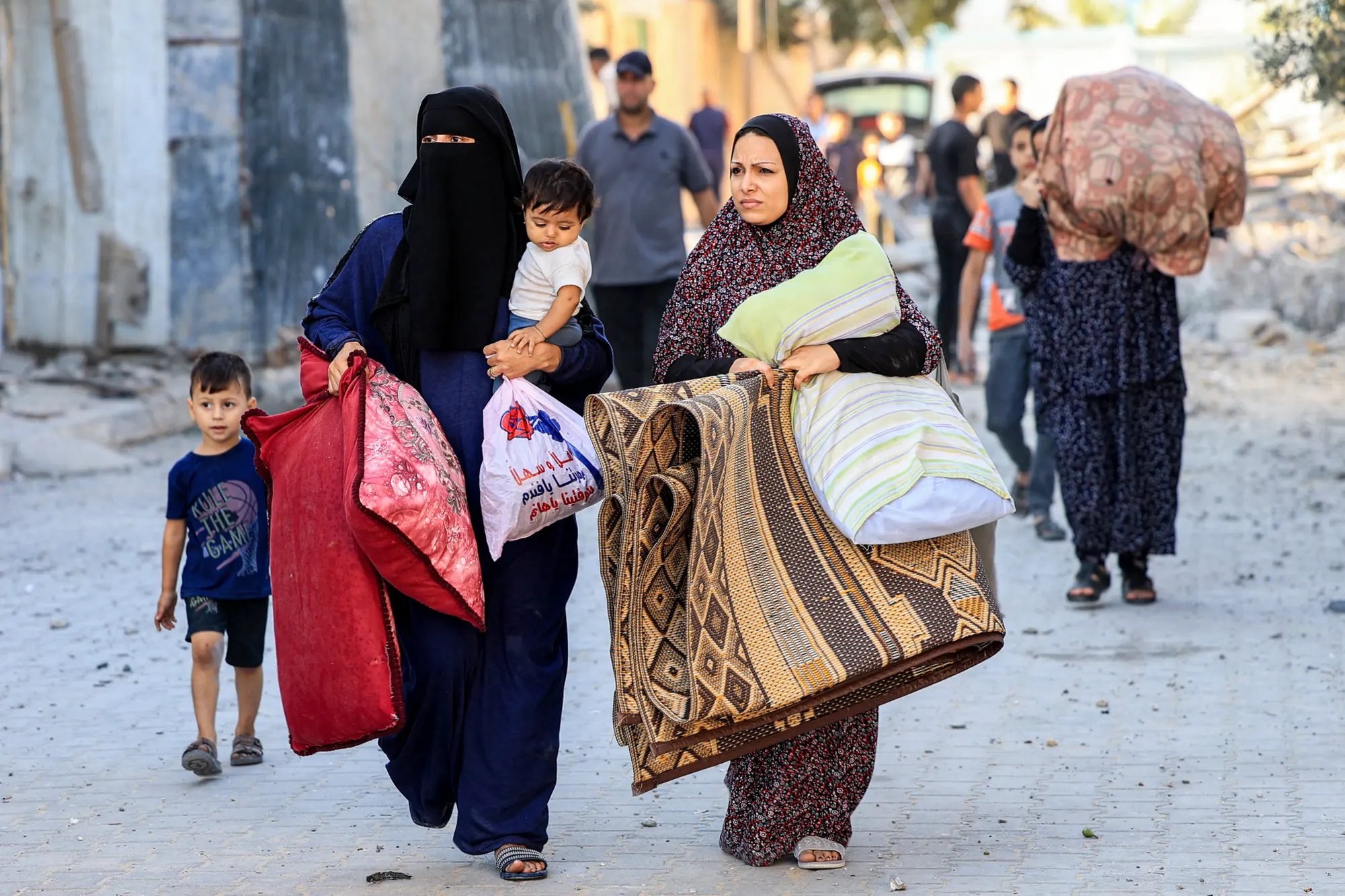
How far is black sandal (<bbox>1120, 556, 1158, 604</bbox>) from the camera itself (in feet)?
20.1

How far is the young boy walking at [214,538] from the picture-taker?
14.0 feet

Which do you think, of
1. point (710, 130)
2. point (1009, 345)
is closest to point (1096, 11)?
point (710, 130)

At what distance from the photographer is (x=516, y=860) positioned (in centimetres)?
347

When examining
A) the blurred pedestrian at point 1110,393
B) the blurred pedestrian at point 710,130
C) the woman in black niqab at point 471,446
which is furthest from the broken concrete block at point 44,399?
the blurred pedestrian at point 710,130

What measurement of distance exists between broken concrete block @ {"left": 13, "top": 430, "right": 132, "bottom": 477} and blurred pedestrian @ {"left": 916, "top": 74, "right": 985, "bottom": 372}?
16.8 feet

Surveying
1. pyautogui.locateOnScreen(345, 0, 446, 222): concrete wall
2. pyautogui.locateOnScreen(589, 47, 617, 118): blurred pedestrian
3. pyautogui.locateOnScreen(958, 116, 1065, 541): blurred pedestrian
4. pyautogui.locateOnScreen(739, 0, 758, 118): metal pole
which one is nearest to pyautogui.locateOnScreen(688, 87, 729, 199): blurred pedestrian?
pyautogui.locateOnScreen(589, 47, 617, 118): blurred pedestrian

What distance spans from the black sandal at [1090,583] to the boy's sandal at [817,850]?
2849 millimetres

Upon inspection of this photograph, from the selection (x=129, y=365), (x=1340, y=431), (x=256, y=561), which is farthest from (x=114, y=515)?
(x=1340, y=431)

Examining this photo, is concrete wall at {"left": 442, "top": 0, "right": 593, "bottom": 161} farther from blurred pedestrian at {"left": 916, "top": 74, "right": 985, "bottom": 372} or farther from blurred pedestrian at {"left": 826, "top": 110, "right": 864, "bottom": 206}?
blurred pedestrian at {"left": 826, "top": 110, "right": 864, "bottom": 206}

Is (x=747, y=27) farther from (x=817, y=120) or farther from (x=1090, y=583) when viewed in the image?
(x=1090, y=583)

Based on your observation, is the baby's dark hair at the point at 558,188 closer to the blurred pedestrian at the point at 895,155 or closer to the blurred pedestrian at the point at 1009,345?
the blurred pedestrian at the point at 1009,345

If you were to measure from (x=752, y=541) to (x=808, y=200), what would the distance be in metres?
0.77

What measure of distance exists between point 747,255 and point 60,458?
6130mm

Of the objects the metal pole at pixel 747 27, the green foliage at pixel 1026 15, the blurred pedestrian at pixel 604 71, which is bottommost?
Result: the blurred pedestrian at pixel 604 71
